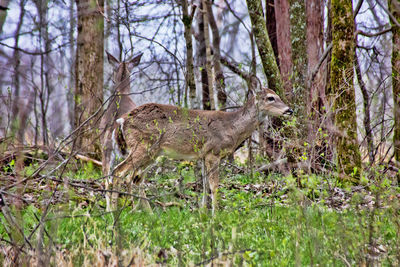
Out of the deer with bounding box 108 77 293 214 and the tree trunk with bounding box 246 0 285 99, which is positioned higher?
the tree trunk with bounding box 246 0 285 99

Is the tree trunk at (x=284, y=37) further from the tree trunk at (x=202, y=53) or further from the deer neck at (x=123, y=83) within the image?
the deer neck at (x=123, y=83)

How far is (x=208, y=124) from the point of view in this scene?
8.43m

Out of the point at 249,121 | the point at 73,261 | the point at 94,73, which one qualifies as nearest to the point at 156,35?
the point at 94,73

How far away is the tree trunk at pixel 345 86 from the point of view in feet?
26.2

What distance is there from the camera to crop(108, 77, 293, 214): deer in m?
7.80

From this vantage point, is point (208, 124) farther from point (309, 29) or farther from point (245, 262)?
point (309, 29)

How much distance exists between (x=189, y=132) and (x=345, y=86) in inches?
106

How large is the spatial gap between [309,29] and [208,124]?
562 cm

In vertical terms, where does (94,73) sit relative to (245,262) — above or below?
above

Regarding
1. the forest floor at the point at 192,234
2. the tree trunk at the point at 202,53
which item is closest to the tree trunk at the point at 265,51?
the forest floor at the point at 192,234

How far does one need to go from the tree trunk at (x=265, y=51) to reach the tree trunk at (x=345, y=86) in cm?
112

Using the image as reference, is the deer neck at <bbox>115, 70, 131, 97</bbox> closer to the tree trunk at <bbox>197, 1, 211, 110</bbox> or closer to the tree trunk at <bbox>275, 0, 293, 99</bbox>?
the tree trunk at <bbox>275, 0, 293, 99</bbox>

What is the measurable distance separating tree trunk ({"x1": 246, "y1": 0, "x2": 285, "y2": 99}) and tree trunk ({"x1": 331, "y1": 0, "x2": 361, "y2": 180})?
112 centimetres

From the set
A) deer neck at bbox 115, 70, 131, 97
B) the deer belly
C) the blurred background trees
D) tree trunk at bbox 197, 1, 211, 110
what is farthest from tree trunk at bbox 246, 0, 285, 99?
tree trunk at bbox 197, 1, 211, 110
